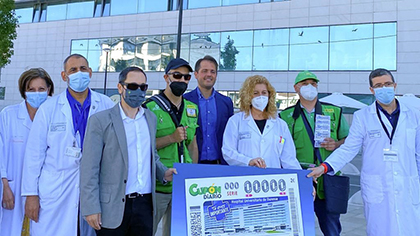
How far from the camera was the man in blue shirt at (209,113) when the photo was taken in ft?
12.6

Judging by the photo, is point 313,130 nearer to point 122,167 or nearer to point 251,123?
point 251,123

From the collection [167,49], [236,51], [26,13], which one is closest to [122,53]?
[167,49]

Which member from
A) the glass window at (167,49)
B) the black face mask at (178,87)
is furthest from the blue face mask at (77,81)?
the glass window at (167,49)

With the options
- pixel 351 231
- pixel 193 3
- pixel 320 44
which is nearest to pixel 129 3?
pixel 193 3

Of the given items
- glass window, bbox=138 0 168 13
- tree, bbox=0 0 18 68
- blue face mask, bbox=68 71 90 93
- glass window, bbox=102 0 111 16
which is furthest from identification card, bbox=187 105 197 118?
glass window, bbox=102 0 111 16

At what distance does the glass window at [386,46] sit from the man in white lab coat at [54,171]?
20543mm

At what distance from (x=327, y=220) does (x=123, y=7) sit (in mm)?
28049

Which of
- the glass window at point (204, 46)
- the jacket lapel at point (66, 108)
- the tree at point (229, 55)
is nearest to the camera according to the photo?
the jacket lapel at point (66, 108)

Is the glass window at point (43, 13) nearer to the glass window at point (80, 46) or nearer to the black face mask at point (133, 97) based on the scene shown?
the glass window at point (80, 46)

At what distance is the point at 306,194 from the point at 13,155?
9.77 ft

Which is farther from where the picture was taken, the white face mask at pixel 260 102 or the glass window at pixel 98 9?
the glass window at pixel 98 9

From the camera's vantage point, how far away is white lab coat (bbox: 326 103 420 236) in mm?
3168

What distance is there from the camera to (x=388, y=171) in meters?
3.21

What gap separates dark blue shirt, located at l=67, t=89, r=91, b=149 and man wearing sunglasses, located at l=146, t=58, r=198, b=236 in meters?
Result: 0.63
